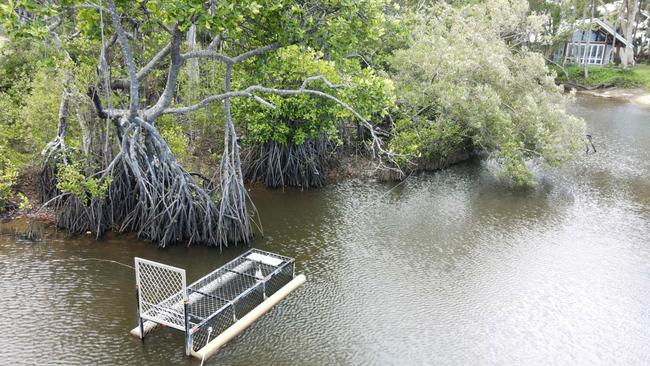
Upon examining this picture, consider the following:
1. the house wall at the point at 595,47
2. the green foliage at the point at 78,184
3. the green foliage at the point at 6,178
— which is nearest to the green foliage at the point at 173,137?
the green foliage at the point at 78,184

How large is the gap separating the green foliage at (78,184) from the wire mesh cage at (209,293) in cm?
228

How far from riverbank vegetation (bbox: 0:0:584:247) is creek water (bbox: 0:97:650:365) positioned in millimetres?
1079

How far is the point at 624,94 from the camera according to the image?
38594 millimetres

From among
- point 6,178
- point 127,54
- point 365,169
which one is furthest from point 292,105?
point 6,178

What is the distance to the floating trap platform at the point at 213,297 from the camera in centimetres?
830

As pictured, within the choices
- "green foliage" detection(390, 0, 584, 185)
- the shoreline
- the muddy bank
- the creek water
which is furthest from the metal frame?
the shoreline

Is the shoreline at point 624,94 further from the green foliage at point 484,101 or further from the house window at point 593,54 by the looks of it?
the green foliage at point 484,101

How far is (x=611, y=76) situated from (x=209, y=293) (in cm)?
4169

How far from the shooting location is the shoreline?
3656 centimetres

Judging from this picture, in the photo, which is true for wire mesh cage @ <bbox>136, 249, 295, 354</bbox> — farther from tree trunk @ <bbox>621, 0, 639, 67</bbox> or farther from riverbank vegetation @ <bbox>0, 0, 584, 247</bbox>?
tree trunk @ <bbox>621, 0, 639, 67</bbox>

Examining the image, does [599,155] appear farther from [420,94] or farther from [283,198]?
[283,198]

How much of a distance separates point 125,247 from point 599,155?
61.2 feet

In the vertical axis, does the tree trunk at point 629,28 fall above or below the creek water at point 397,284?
above

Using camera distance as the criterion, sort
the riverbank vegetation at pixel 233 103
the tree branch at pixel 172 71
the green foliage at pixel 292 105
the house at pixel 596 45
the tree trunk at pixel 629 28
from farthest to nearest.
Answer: the house at pixel 596 45
the tree trunk at pixel 629 28
the green foliage at pixel 292 105
the riverbank vegetation at pixel 233 103
the tree branch at pixel 172 71
